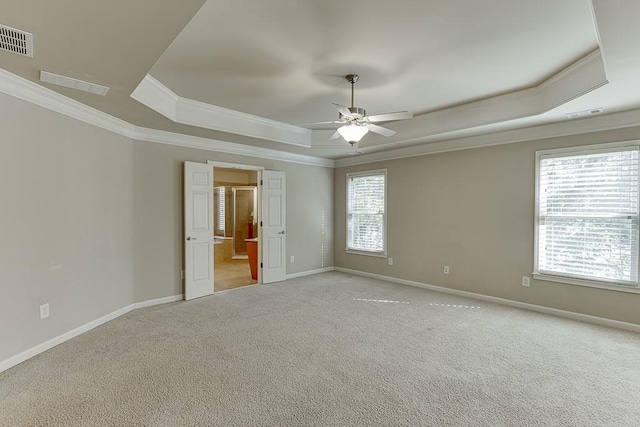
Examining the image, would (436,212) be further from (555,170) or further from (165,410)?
(165,410)

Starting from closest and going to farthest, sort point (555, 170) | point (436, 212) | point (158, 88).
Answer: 1. point (158, 88)
2. point (555, 170)
3. point (436, 212)

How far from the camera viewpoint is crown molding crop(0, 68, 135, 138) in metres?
2.71

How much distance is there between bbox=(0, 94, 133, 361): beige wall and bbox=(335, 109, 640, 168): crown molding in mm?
4336

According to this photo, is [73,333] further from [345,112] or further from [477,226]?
[477,226]

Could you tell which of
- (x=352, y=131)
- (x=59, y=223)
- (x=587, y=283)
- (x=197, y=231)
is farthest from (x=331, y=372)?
(x=587, y=283)

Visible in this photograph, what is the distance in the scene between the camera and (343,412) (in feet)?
7.18

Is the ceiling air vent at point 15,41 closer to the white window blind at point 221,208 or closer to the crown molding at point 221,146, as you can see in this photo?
the crown molding at point 221,146

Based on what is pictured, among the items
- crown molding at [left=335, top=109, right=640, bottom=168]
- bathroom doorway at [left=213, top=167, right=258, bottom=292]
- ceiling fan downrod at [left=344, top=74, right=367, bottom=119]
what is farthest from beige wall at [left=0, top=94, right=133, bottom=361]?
bathroom doorway at [left=213, top=167, right=258, bottom=292]

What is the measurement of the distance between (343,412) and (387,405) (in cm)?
32

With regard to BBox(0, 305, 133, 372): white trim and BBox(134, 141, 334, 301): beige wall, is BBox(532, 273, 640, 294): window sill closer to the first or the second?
BBox(134, 141, 334, 301): beige wall

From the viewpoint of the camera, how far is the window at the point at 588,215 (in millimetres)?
3725

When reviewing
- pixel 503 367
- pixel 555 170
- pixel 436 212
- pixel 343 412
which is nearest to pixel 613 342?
pixel 503 367

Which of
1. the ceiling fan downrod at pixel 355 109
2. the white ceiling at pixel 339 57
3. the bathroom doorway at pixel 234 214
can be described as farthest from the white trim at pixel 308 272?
the ceiling fan downrod at pixel 355 109

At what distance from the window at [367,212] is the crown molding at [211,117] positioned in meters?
1.52
